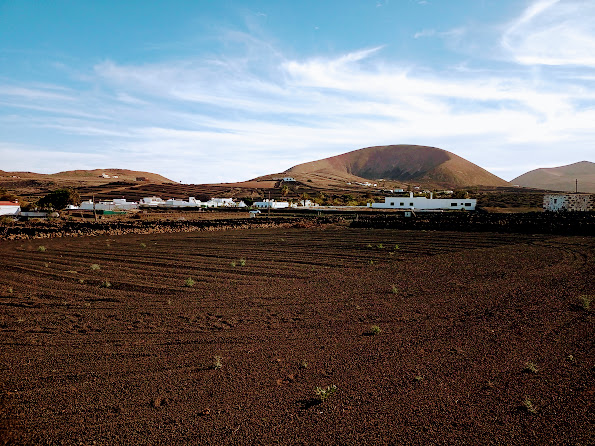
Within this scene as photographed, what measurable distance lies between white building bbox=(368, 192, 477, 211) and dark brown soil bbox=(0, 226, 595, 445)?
204 ft

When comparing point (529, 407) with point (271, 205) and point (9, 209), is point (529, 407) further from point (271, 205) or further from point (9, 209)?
point (271, 205)

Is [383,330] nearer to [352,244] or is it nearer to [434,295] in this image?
[434,295]

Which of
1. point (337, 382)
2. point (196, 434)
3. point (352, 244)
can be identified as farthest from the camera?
point (352, 244)

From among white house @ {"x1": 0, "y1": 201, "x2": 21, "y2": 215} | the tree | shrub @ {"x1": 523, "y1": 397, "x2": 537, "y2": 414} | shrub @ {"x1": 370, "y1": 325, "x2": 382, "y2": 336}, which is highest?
the tree

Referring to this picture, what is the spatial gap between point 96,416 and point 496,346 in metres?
7.38

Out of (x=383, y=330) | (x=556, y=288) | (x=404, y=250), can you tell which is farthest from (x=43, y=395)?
(x=404, y=250)

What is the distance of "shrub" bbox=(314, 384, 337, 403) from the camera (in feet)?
19.7

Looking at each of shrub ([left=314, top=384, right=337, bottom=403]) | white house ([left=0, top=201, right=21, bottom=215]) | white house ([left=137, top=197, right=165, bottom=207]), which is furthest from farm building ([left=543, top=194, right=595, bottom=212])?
white house ([left=0, top=201, right=21, bottom=215])

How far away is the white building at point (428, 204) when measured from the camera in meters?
73.4

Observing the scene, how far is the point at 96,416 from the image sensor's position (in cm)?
555

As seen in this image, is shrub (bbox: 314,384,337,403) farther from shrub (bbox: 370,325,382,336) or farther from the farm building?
the farm building

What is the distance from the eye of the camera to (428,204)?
7562 cm

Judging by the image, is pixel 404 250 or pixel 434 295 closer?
pixel 434 295

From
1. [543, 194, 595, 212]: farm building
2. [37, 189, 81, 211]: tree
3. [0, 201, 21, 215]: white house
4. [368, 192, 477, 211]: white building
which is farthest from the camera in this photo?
[368, 192, 477, 211]: white building
